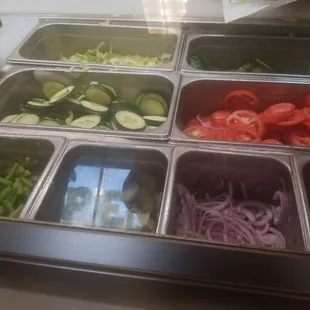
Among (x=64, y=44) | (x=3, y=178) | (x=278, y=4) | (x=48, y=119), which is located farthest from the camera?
(x=64, y=44)

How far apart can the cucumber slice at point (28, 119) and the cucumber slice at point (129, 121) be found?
0.27m

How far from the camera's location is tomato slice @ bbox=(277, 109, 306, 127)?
1464 mm

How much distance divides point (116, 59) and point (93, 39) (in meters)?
0.22

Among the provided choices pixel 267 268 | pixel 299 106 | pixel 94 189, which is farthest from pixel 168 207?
pixel 299 106

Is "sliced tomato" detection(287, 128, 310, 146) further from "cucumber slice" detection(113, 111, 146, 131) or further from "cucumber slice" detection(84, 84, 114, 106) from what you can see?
"cucumber slice" detection(84, 84, 114, 106)

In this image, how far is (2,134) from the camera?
133 centimetres

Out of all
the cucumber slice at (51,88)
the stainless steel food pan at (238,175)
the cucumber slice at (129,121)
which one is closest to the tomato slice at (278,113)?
the stainless steel food pan at (238,175)

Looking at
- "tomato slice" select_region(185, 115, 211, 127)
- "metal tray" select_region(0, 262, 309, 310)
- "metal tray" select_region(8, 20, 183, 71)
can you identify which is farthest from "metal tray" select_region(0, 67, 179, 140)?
"metal tray" select_region(0, 262, 309, 310)

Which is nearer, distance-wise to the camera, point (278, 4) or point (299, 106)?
point (299, 106)

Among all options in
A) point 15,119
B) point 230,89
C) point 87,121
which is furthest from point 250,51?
point 15,119

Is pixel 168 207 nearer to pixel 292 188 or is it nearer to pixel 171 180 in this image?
pixel 171 180

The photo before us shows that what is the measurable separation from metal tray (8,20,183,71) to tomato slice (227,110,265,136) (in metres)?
0.47

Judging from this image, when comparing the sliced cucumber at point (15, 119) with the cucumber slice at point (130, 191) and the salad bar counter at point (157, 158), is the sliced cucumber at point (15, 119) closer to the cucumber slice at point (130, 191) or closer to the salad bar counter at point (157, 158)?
the salad bar counter at point (157, 158)

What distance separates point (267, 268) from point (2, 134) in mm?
907
